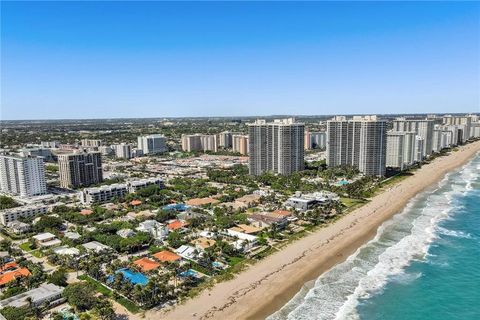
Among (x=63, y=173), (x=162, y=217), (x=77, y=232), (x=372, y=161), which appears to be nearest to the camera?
(x=77, y=232)

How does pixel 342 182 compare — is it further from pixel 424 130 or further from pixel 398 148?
pixel 424 130

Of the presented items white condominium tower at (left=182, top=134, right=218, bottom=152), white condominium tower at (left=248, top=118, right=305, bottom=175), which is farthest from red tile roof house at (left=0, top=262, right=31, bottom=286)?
white condominium tower at (left=182, top=134, right=218, bottom=152)

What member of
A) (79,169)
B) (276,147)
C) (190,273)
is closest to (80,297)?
(190,273)

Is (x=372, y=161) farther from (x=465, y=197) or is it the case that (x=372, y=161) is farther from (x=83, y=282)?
(x=83, y=282)

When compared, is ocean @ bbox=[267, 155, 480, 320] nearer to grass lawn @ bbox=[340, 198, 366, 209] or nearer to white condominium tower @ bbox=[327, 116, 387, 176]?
grass lawn @ bbox=[340, 198, 366, 209]

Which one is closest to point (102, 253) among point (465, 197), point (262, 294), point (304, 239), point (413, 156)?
point (262, 294)

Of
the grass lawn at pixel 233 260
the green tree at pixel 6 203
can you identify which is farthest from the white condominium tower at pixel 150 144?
the grass lawn at pixel 233 260
